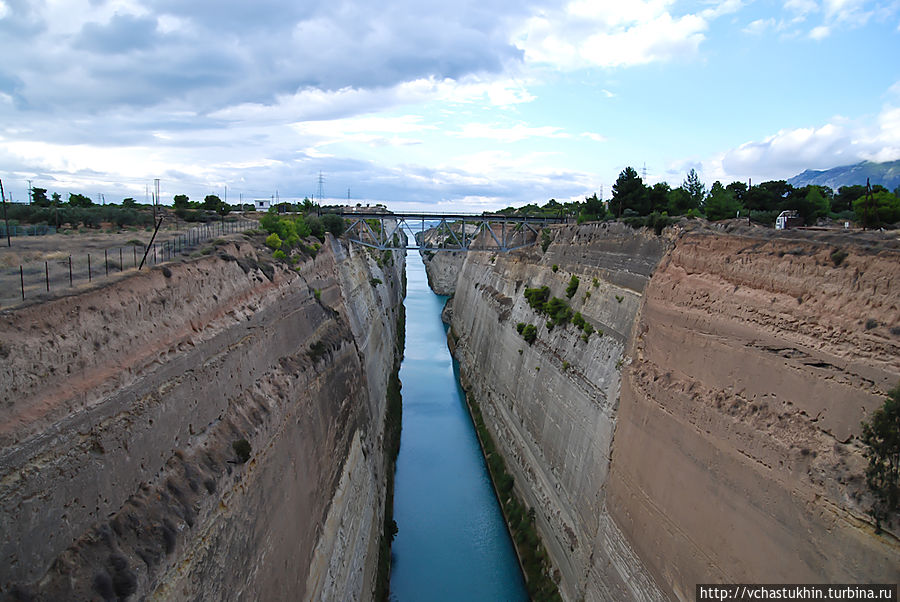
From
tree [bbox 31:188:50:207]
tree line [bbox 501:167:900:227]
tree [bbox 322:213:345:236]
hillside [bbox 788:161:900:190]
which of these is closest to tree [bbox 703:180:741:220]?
tree line [bbox 501:167:900:227]

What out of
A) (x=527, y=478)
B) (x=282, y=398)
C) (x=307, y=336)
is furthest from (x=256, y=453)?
(x=527, y=478)

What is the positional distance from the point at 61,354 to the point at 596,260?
15.6 meters

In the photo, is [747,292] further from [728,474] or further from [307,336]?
[307,336]

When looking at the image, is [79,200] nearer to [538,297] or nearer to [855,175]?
[538,297]

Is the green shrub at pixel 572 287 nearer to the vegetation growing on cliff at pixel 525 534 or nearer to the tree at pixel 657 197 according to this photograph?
the vegetation growing on cliff at pixel 525 534

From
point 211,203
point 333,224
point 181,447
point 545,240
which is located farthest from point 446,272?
point 181,447

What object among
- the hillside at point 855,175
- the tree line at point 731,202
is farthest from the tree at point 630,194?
the hillside at point 855,175

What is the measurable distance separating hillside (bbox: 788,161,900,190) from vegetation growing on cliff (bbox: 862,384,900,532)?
10727 cm

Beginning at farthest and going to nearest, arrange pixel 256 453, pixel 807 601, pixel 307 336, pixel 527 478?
pixel 527 478 < pixel 307 336 < pixel 256 453 < pixel 807 601

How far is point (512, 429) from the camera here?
21.7 m

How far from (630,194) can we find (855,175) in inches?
4324

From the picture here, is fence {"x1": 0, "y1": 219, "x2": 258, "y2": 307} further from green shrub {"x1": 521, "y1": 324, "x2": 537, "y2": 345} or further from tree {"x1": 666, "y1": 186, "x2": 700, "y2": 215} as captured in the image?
tree {"x1": 666, "y1": 186, "x2": 700, "y2": 215}

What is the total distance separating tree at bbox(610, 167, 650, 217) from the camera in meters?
27.3

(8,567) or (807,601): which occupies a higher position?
(8,567)
